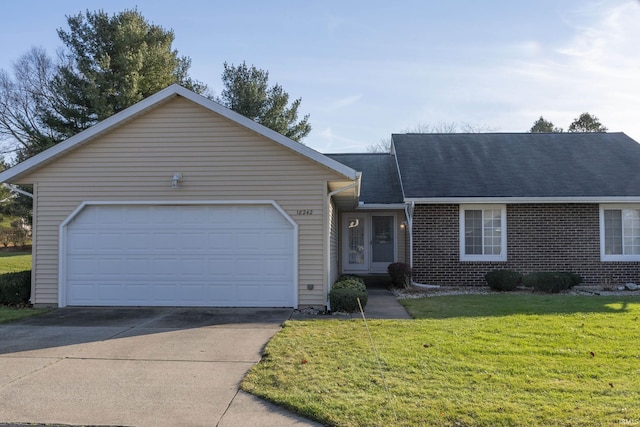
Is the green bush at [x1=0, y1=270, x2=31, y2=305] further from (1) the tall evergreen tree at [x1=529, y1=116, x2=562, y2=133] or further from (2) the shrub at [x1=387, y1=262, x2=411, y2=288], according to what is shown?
(1) the tall evergreen tree at [x1=529, y1=116, x2=562, y2=133]

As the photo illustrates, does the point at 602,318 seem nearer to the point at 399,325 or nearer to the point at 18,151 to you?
the point at 399,325

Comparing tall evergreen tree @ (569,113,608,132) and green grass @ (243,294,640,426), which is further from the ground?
tall evergreen tree @ (569,113,608,132)

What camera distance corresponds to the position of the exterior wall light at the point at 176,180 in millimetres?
9992

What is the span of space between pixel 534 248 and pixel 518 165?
3.25 metres

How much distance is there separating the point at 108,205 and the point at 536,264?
38.0 feet

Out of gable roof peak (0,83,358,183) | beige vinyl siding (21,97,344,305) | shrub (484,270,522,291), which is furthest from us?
shrub (484,270,522,291)

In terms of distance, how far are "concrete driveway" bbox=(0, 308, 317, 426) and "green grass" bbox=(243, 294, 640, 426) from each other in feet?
1.33

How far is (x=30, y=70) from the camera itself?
31.2 metres

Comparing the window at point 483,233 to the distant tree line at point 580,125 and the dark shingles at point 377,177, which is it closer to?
the dark shingles at point 377,177

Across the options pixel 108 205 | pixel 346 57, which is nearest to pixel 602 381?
pixel 108 205

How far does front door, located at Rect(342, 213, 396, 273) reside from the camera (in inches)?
641

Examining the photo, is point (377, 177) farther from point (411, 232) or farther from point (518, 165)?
point (518, 165)

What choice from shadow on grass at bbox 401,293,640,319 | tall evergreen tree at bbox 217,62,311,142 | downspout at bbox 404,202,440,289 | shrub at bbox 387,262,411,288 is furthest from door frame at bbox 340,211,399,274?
tall evergreen tree at bbox 217,62,311,142

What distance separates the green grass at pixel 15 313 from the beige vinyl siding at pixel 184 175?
0.39 metres
